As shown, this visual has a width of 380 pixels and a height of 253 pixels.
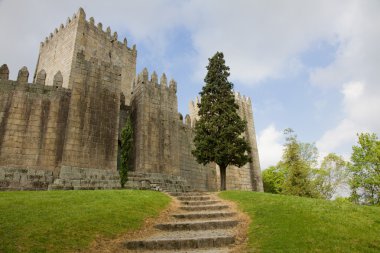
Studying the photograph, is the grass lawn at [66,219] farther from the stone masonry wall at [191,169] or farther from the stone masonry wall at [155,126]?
the stone masonry wall at [191,169]

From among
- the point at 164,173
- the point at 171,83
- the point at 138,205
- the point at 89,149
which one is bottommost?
the point at 138,205

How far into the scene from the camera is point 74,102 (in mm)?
19297

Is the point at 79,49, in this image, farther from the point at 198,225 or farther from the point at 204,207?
the point at 198,225

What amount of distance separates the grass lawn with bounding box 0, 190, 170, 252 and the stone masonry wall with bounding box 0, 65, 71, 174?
6.57 meters

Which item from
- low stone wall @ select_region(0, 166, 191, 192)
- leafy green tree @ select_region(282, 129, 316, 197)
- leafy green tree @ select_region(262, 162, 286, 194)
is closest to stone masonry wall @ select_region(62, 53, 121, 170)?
low stone wall @ select_region(0, 166, 191, 192)

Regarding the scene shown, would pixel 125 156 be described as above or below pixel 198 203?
above

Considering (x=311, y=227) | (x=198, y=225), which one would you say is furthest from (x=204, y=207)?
(x=311, y=227)

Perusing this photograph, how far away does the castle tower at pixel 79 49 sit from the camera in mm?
31358

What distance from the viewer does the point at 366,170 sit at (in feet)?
100

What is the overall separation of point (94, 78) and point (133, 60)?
19.2 m

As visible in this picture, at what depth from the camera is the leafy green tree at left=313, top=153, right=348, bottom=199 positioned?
3847cm

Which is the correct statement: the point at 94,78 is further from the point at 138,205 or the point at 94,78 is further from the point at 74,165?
the point at 138,205

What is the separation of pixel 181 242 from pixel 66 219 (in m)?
3.95

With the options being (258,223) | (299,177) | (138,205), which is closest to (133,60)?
(299,177)
